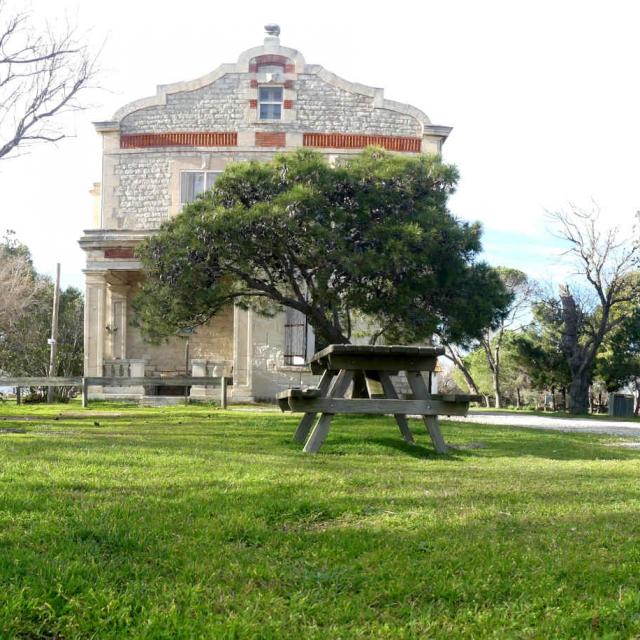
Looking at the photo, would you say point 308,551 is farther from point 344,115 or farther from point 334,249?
point 344,115

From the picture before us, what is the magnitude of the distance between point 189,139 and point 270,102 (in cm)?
310

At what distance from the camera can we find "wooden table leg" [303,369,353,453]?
823 centimetres

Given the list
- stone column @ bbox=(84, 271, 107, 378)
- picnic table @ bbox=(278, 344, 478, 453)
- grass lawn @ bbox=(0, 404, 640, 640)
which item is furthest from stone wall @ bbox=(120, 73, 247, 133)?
grass lawn @ bbox=(0, 404, 640, 640)

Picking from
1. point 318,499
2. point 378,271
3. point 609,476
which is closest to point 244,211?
point 378,271

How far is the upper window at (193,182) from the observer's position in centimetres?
2688

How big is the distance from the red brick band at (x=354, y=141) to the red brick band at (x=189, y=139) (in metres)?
2.64

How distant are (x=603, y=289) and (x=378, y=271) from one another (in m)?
18.7

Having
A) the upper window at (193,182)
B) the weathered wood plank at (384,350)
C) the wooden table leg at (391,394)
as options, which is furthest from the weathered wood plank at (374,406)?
the upper window at (193,182)

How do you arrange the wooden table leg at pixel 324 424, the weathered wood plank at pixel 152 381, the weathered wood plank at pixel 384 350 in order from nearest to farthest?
the wooden table leg at pixel 324 424, the weathered wood plank at pixel 384 350, the weathered wood plank at pixel 152 381

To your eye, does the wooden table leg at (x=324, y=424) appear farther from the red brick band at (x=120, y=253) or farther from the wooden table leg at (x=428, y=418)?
the red brick band at (x=120, y=253)

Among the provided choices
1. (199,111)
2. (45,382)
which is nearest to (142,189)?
(199,111)

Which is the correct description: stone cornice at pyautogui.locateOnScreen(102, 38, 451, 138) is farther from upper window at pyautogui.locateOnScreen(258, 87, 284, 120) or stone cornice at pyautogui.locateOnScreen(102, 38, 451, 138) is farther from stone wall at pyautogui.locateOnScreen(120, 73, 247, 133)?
upper window at pyautogui.locateOnScreen(258, 87, 284, 120)

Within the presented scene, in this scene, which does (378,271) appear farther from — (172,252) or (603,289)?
(603,289)

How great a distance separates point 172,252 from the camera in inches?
639
